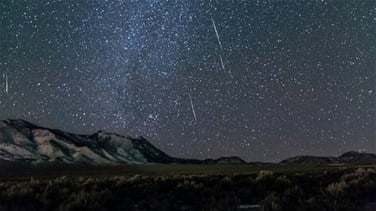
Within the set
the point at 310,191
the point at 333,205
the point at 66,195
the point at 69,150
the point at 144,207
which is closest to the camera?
the point at 333,205

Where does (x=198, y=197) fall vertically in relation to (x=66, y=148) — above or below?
below

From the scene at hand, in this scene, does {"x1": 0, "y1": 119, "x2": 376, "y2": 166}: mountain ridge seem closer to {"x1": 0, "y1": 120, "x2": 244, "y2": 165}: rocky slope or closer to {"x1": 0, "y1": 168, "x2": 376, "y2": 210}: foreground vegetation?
{"x1": 0, "y1": 120, "x2": 244, "y2": 165}: rocky slope

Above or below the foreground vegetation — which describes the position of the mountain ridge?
above

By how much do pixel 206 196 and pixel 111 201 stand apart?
387 centimetres

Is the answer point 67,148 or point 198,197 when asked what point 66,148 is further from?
point 198,197

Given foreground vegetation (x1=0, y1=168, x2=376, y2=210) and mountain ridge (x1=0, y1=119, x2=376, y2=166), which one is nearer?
foreground vegetation (x1=0, y1=168, x2=376, y2=210)

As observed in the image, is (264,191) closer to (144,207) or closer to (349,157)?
(144,207)

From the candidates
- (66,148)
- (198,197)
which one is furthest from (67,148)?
(198,197)

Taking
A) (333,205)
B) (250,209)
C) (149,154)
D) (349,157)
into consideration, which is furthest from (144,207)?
(149,154)

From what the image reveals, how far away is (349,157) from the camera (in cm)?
12688

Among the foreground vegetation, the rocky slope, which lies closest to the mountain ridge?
the rocky slope

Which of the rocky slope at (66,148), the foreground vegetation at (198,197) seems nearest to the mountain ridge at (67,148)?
the rocky slope at (66,148)

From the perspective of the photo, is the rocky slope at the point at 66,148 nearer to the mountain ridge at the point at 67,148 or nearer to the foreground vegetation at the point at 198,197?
the mountain ridge at the point at 67,148

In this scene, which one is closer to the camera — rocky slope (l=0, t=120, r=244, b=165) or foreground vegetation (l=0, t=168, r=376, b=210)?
foreground vegetation (l=0, t=168, r=376, b=210)
